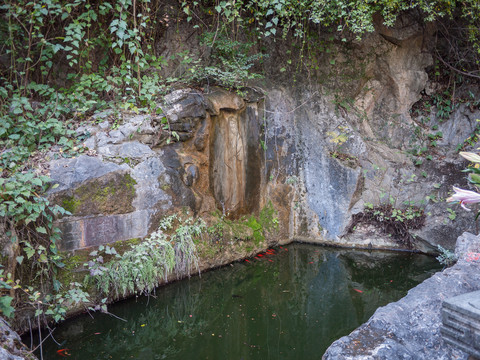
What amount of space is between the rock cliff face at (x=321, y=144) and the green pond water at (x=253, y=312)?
34.7 inches

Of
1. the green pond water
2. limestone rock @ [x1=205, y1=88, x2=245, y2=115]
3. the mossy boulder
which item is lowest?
the green pond water

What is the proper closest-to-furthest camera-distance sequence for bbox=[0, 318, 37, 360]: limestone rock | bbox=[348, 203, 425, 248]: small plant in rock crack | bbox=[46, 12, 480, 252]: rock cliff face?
bbox=[0, 318, 37, 360]: limestone rock < bbox=[46, 12, 480, 252]: rock cliff face < bbox=[348, 203, 425, 248]: small plant in rock crack

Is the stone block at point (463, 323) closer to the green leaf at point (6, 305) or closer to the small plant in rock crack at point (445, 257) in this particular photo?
the green leaf at point (6, 305)

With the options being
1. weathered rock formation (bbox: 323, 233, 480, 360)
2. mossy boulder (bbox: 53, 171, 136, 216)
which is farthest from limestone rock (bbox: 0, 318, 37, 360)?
weathered rock formation (bbox: 323, 233, 480, 360)

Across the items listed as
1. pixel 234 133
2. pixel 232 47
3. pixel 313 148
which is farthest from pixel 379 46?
pixel 234 133

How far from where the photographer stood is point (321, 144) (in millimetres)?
6566

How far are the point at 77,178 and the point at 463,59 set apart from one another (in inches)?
274

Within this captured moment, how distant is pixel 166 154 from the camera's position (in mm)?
4762

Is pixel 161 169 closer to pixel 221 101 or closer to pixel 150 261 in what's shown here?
pixel 150 261

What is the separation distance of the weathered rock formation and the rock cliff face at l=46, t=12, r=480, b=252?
287 cm

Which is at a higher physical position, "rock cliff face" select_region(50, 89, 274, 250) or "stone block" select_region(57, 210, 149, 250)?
"rock cliff face" select_region(50, 89, 274, 250)

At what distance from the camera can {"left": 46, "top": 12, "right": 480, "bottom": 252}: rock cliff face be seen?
194 inches

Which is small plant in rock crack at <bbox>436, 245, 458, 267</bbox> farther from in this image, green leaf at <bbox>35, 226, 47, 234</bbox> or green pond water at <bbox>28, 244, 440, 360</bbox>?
green leaf at <bbox>35, 226, 47, 234</bbox>

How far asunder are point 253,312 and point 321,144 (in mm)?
3449
